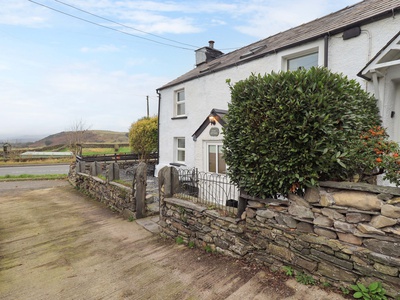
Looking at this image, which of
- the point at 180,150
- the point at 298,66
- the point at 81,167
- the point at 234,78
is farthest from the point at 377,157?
the point at 81,167

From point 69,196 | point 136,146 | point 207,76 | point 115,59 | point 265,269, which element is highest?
point 115,59

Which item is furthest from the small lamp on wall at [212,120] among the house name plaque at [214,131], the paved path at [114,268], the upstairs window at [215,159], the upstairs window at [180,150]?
the paved path at [114,268]

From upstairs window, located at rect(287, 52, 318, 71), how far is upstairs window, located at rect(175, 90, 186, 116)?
19.7ft

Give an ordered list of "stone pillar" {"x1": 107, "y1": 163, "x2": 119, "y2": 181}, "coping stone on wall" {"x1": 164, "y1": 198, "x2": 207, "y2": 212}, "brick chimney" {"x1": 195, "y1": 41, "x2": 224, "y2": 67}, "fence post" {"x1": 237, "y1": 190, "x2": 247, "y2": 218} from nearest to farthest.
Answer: "fence post" {"x1": 237, "y1": 190, "x2": 247, "y2": 218}, "coping stone on wall" {"x1": 164, "y1": 198, "x2": 207, "y2": 212}, "stone pillar" {"x1": 107, "y1": 163, "x2": 119, "y2": 181}, "brick chimney" {"x1": 195, "y1": 41, "x2": 224, "y2": 67}

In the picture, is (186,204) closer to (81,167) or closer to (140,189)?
(140,189)

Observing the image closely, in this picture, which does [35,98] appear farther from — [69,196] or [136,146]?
[69,196]

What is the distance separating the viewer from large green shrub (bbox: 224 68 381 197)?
2639mm

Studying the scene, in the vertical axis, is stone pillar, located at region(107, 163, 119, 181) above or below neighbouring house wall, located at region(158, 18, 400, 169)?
below

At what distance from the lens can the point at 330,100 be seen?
271 centimetres

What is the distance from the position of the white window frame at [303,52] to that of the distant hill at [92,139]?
33.4 m

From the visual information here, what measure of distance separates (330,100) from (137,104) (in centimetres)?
3744

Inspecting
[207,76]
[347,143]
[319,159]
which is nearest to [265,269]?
[319,159]

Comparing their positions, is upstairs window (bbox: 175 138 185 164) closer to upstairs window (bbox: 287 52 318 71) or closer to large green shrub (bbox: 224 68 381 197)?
upstairs window (bbox: 287 52 318 71)

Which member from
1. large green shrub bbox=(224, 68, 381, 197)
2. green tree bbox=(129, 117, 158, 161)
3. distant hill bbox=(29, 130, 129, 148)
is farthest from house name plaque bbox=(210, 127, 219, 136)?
distant hill bbox=(29, 130, 129, 148)
